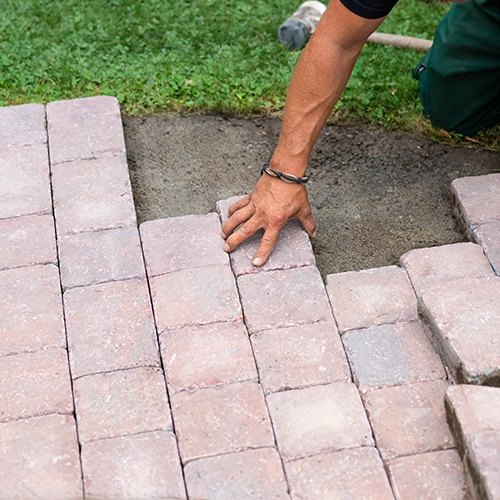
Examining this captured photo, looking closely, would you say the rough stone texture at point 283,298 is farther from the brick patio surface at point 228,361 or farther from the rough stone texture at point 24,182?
the rough stone texture at point 24,182

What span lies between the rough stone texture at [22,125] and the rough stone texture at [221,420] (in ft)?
5.88

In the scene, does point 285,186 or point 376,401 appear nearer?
point 376,401

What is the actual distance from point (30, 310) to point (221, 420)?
3.16 feet

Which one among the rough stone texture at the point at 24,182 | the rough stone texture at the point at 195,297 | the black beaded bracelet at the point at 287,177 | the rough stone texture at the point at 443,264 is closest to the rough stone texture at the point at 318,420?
the rough stone texture at the point at 195,297

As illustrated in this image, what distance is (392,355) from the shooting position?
3.01 m

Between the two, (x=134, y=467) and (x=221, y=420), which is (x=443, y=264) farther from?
(x=134, y=467)

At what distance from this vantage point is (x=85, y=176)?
3.76 m

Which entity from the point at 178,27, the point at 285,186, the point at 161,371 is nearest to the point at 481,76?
the point at 285,186

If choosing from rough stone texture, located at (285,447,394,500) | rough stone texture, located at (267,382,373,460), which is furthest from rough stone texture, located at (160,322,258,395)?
rough stone texture, located at (285,447,394,500)

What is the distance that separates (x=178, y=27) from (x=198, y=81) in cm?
66

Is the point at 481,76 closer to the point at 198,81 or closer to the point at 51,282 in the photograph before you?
the point at 198,81

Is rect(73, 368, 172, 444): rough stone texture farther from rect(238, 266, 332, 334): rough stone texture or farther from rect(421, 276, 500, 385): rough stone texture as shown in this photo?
rect(421, 276, 500, 385): rough stone texture

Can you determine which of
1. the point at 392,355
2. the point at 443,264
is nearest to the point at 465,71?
the point at 443,264

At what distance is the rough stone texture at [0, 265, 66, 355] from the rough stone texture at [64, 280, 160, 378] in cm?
6
